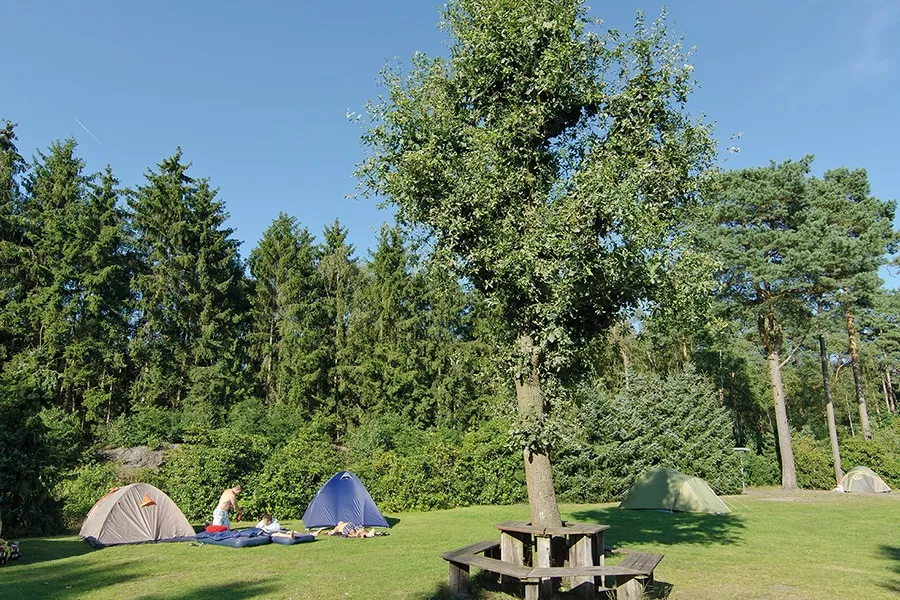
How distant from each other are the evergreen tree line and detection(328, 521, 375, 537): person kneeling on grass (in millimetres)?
3747

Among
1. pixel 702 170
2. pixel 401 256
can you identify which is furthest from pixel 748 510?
pixel 401 256

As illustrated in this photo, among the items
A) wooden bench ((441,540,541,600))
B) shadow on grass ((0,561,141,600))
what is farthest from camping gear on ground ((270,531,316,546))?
wooden bench ((441,540,541,600))

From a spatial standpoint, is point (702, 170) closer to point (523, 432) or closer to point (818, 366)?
point (523, 432)

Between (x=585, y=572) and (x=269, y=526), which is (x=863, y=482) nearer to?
(x=585, y=572)

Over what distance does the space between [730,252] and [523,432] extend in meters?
21.6

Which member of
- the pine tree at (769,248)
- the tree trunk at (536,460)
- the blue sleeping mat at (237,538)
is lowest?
the blue sleeping mat at (237,538)

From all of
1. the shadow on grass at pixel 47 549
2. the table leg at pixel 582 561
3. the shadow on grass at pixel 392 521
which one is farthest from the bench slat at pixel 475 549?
the shadow on grass at pixel 392 521

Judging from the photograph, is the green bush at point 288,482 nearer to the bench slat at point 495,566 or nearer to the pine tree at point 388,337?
the bench slat at point 495,566

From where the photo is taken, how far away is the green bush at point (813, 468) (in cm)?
2672

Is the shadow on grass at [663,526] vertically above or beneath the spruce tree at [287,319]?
beneath

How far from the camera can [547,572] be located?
6.45 metres

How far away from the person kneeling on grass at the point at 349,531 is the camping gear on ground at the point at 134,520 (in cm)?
323

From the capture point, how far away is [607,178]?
752 cm

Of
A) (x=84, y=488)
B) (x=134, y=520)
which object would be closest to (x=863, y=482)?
(x=134, y=520)
